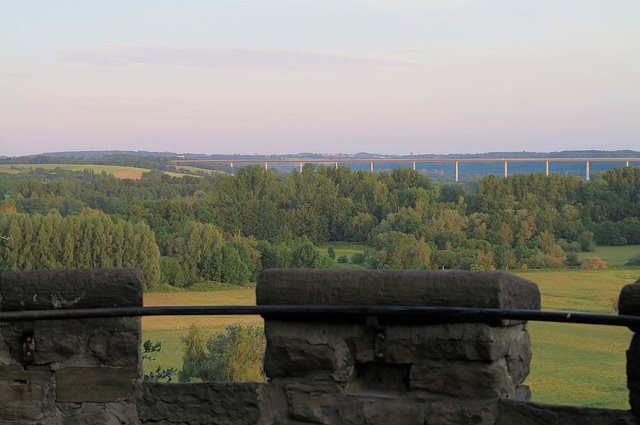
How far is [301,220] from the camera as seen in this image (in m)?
101

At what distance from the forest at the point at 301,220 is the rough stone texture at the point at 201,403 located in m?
66.9

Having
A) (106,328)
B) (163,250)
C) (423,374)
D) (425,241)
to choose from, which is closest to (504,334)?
(423,374)

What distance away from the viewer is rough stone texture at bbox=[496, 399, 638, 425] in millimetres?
2008

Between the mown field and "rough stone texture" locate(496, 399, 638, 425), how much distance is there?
1556 inches

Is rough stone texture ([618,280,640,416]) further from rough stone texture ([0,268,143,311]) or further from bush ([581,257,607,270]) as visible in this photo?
bush ([581,257,607,270])

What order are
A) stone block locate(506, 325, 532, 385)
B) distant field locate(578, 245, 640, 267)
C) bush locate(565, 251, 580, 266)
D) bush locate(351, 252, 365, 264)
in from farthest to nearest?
distant field locate(578, 245, 640, 267)
bush locate(351, 252, 365, 264)
bush locate(565, 251, 580, 266)
stone block locate(506, 325, 532, 385)

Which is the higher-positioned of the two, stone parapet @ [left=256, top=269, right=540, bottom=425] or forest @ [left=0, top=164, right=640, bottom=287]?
stone parapet @ [left=256, top=269, right=540, bottom=425]

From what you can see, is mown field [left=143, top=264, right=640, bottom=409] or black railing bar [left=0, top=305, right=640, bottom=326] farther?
mown field [left=143, top=264, right=640, bottom=409]

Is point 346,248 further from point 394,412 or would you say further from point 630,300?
point 630,300

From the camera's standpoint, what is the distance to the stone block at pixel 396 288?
2158 mm

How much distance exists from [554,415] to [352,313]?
0.68 m

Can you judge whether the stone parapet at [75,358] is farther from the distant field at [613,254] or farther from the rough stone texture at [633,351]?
the distant field at [613,254]

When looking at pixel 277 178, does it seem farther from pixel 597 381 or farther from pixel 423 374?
pixel 423 374

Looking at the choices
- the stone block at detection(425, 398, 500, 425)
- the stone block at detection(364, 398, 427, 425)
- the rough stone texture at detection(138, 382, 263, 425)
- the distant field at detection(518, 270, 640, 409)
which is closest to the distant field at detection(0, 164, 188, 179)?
the distant field at detection(518, 270, 640, 409)
